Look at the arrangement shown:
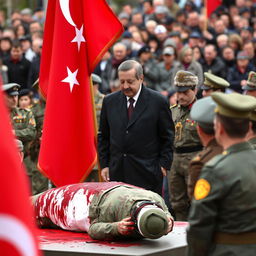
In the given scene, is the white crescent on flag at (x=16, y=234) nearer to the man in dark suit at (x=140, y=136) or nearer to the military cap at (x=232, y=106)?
the military cap at (x=232, y=106)

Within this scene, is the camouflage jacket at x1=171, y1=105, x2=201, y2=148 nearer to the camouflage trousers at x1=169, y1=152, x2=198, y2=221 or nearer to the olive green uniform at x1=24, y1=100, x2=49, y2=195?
the camouflage trousers at x1=169, y1=152, x2=198, y2=221

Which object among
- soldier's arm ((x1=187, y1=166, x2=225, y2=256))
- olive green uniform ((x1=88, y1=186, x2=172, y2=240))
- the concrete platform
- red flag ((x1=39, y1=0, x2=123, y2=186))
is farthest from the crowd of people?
the concrete platform

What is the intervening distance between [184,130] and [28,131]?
254 cm

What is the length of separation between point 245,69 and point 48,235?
805cm

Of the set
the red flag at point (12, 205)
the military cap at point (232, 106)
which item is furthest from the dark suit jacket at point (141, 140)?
the red flag at point (12, 205)

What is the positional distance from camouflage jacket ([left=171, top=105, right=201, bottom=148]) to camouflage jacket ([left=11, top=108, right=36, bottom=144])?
7.69 ft

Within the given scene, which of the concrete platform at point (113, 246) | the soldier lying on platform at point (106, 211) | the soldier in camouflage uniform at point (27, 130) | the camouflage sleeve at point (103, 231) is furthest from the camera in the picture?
the soldier in camouflage uniform at point (27, 130)

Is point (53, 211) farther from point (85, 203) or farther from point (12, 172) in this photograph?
point (12, 172)

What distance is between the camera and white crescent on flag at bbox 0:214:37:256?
291cm

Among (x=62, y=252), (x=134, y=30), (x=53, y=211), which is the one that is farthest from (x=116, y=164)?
(x=134, y=30)

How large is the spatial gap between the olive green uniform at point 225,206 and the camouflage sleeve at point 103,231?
6.57 feet

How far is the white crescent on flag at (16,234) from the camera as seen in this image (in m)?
2.91

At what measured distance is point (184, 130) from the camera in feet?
31.3

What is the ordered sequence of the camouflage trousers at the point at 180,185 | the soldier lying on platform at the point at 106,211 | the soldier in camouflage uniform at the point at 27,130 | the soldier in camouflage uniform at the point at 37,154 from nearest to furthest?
the soldier lying on platform at the point at 106,211 < the camouflage trousers at the point at 180,185 < the soldier in camouflage uniform at the point at 27,130 < the soldier in camouflage uniform at the point at 37,154
